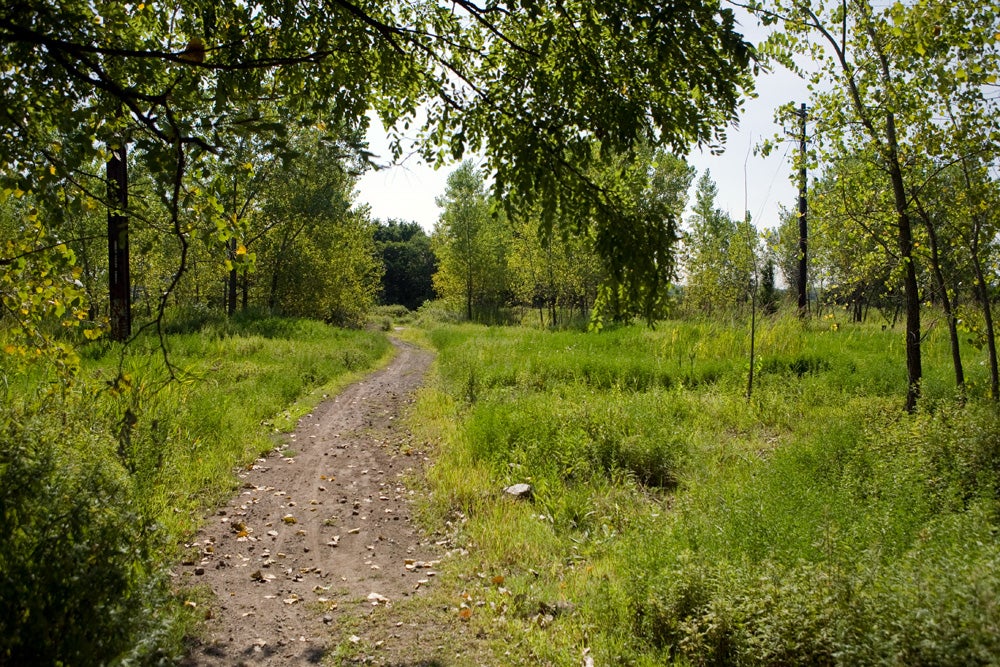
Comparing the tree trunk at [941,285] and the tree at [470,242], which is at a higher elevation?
the tree at [470,242]

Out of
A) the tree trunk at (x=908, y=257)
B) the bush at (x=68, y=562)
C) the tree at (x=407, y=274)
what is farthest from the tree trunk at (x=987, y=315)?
the tree at (x=407, y=274)

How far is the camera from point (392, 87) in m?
5.42

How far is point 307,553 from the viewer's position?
6.14 meters

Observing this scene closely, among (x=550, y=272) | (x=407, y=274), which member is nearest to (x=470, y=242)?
(x=550, y=272)

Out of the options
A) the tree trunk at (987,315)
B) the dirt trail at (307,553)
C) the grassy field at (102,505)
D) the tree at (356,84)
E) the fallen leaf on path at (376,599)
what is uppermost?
the tree at (356,84)

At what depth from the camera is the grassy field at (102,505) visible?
348cm

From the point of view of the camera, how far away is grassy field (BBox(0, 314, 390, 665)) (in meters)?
3.48

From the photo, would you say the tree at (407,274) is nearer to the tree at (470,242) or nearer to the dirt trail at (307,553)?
the tree at (470,242)

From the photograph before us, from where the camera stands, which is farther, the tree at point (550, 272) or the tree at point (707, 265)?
the tree at point (550, 272)

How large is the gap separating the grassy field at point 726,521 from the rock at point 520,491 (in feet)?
0.35

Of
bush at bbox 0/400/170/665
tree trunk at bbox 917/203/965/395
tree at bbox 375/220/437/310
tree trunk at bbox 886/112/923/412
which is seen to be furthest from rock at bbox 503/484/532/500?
tree at bbox 375/220/437/310

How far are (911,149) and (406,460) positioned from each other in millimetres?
8452

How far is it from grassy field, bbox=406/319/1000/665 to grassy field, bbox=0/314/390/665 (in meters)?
2.39

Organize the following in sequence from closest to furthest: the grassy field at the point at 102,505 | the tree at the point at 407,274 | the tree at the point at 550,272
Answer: the grassy field at the point at 102,505 → the tree at the point at 550,272 → the tree at the point at 407,274
